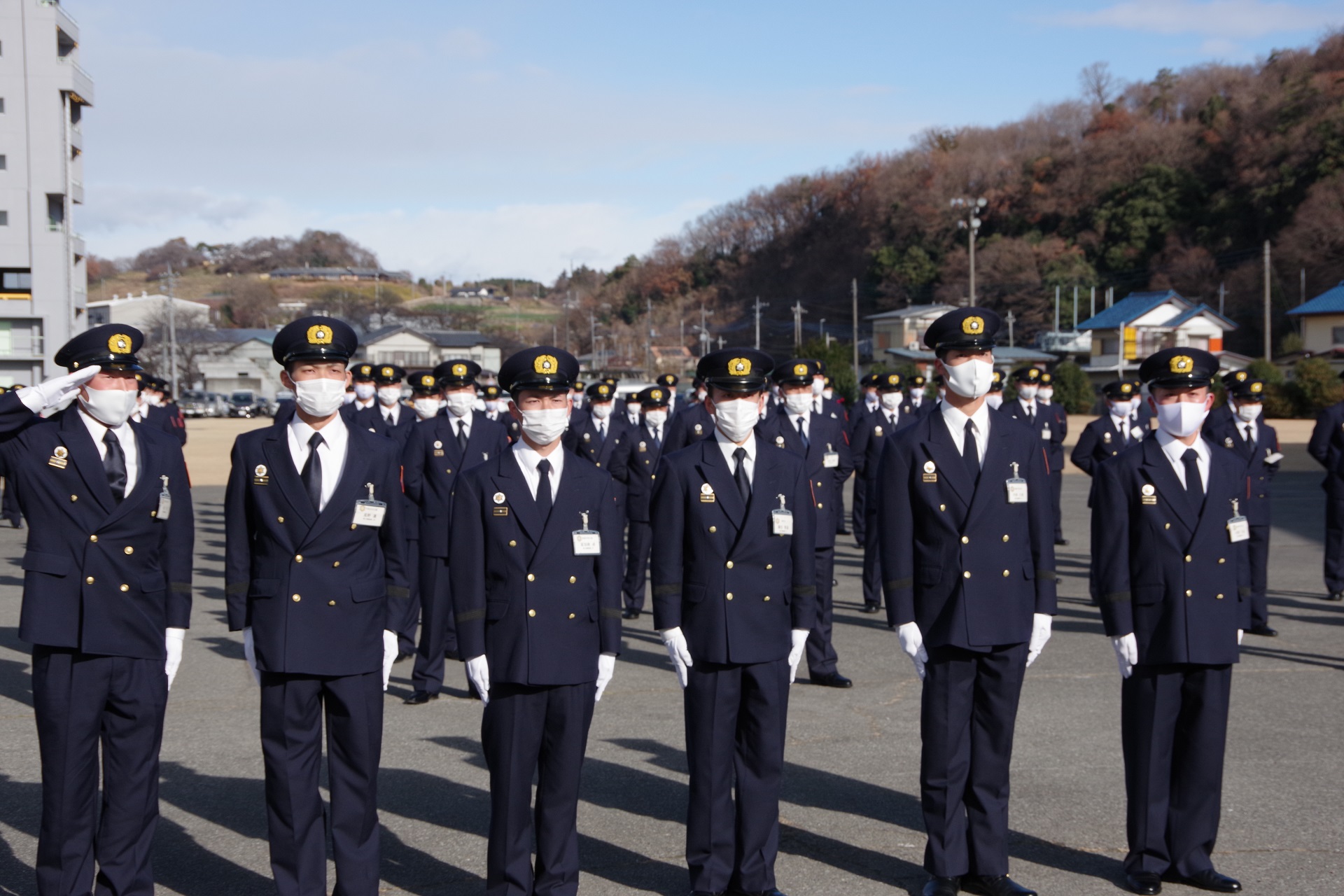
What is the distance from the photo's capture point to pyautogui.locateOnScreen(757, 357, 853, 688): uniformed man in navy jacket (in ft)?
29.2

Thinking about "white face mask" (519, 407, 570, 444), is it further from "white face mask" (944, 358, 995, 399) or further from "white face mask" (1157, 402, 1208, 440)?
"white face mask" (1157, 402, 1208, 440)

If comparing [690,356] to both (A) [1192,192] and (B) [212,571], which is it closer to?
(A) [1192,192]

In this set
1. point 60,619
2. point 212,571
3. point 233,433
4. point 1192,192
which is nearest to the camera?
point 60,619

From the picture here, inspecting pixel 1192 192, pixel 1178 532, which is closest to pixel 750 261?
pixel 1192 192

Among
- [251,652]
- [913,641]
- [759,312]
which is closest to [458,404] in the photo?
[251,652]

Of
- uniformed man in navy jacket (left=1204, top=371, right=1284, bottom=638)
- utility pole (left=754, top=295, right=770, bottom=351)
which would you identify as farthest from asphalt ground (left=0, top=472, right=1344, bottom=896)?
utility pole (left=754, top=295, right=770, bottom=351)

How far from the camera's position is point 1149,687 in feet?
17.5

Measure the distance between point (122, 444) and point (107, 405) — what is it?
0.17 metres

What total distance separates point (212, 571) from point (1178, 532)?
12.8 meters

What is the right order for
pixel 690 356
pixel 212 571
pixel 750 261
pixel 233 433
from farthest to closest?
pixel 750 261
pixel 690 356
pixel 233 433
pixel 212 571

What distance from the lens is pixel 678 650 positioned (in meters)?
5.11

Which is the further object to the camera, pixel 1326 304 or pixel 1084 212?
pixel 1084 212

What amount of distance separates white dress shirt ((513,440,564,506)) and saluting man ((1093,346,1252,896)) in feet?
7.83

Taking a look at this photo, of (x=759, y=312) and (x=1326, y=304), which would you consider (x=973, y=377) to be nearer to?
(x=1326, y=304)
